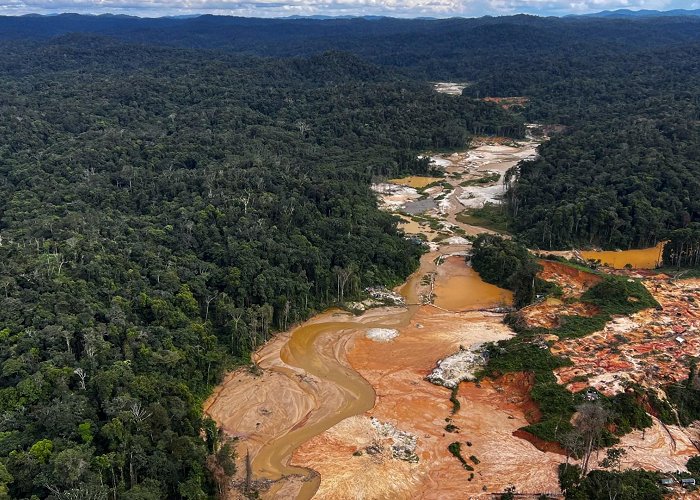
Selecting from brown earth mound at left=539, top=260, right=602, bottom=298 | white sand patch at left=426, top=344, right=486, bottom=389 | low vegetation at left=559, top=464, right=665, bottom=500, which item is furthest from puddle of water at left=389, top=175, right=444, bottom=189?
low vegetation at left=559, top=464, right=665, bottom=500

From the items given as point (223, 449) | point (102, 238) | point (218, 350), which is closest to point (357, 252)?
point (218, 350)

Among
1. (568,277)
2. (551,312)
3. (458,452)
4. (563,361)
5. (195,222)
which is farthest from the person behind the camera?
(195,222)

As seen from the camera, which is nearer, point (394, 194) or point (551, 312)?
point (551, 312)

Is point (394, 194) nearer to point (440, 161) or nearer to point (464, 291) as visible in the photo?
point (440, 161)

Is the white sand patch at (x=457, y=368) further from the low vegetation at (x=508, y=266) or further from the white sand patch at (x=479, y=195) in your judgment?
the white sand patch at (x=479, y=195)

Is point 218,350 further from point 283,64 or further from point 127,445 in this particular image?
point 283,64

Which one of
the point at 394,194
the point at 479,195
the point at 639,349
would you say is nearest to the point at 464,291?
the point at 639,349
